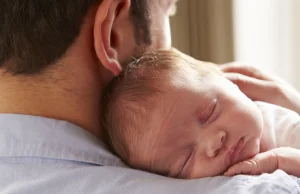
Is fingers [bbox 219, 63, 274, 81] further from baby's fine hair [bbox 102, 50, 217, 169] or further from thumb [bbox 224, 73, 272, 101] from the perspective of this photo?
baby's fine hair [bbox 102, 50, 217, 169]

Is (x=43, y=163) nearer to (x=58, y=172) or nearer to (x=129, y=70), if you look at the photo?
(x=58, y=172)

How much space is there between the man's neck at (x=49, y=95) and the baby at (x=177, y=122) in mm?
93

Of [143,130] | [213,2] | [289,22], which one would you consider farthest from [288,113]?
[213,2]

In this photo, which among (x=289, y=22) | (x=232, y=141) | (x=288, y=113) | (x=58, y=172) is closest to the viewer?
(x=58, y=172)

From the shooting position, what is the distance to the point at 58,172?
2.74 feet

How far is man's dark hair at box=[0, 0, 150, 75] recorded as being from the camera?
2.91ft

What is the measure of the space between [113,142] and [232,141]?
0.21 metres

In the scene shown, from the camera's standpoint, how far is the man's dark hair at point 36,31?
89 cm

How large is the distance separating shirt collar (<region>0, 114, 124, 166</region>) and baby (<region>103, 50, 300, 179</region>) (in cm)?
11

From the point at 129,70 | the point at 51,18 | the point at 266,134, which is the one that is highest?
the point at 51,18

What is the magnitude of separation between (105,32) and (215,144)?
264 mm

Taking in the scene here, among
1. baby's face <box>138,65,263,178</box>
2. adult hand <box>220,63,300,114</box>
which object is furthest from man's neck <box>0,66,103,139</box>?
adult hand <box>220,63,300,114</box>

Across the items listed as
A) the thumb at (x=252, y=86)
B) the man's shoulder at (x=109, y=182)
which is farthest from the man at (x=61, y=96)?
the thumb at (x=252, y=86)

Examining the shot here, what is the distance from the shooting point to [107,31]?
93cm
